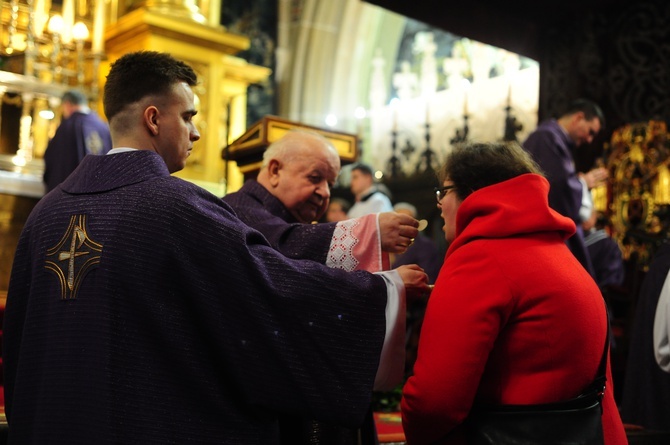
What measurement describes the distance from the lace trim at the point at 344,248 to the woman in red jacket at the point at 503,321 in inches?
20.4

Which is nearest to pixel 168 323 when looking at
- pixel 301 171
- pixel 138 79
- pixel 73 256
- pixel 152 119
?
pixel 73 256

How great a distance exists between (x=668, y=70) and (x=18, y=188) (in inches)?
186

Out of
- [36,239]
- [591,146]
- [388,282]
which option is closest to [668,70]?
[591,146]

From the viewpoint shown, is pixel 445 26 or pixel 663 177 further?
pixel 663 177

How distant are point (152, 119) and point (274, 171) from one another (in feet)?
2.98

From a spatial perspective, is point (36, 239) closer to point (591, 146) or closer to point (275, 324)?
point (275, 324)

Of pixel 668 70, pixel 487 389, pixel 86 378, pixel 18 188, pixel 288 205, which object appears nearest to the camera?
pixel 86 378

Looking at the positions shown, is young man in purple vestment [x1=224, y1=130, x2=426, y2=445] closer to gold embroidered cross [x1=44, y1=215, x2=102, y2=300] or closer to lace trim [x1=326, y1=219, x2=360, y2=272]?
lace trim [x1=326, y1=219, x2=360, y2=272]

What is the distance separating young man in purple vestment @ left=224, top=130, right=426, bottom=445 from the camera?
2.45 m

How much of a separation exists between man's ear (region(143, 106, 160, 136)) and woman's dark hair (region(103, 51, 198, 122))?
4 cm

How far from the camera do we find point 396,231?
2.73m

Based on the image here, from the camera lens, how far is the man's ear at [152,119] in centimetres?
227

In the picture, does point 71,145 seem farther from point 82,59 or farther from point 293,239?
point 293,239

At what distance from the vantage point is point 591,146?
6750 mm
